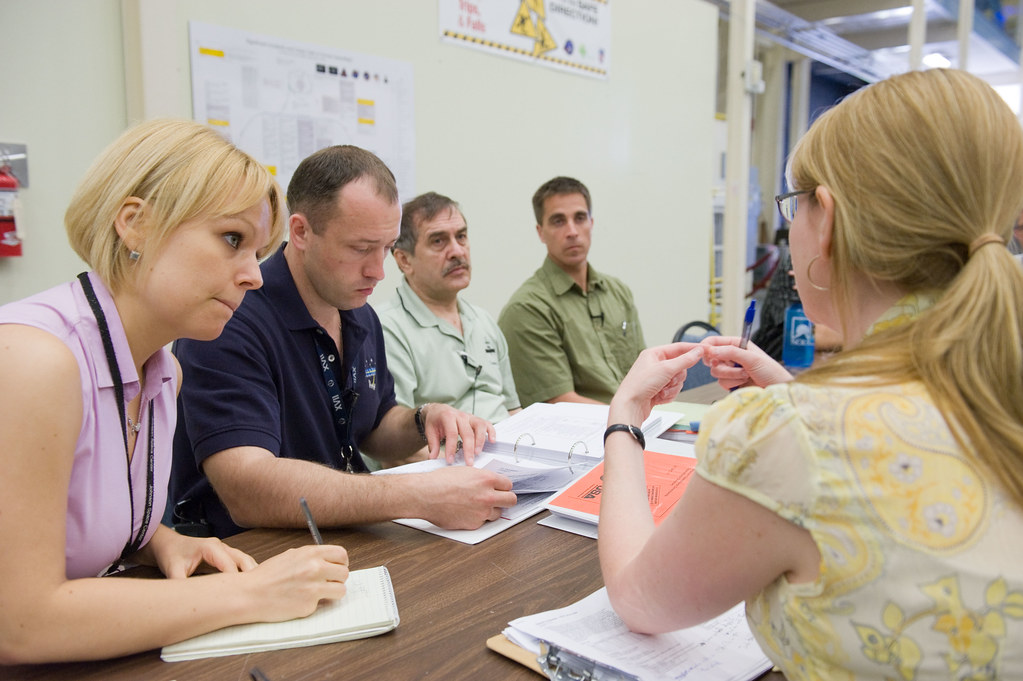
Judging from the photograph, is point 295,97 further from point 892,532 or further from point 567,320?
point 892,532

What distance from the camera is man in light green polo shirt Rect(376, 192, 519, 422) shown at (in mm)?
2385

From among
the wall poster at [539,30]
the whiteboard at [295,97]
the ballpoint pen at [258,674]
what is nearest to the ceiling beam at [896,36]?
the wall poster at [539,30]

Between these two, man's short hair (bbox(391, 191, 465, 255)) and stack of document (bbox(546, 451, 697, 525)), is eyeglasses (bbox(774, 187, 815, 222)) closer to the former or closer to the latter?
Answer: stack of document (bbox(546, 451, 697, 525))

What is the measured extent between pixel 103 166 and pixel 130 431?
380mm

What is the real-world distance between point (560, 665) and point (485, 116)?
302 centimetres

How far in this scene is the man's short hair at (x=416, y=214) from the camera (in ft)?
8.47

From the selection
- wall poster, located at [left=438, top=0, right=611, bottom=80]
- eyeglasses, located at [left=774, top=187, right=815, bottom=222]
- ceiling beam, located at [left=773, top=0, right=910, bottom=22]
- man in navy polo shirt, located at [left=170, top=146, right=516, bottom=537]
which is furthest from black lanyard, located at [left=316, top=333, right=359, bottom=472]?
ceiling beam, located at [left=773, top=0, right=910, bottom=22]

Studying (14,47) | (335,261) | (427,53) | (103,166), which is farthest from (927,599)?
(427,53)

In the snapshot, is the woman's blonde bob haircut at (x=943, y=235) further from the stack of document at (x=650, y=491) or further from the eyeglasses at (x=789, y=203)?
the stack of document at (x=650, y=491)

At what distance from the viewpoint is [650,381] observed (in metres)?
1.12

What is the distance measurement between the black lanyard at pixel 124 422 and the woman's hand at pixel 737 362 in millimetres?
939

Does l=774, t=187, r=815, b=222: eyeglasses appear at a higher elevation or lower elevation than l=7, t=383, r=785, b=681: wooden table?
higher

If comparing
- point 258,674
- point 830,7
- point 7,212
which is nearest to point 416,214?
point 7,212

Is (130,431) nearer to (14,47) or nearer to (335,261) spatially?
(335,261)
